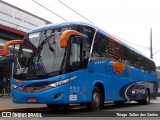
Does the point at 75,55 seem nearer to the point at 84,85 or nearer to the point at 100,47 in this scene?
the point at 84,85

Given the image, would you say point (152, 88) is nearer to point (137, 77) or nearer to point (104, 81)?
point (137, 77)

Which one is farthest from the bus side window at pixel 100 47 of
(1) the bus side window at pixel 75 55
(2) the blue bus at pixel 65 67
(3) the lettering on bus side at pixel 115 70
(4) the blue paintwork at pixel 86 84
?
(1) the bus side window at pixel 75 55

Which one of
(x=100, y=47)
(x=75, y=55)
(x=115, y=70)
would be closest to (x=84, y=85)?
(x=75, y=55)

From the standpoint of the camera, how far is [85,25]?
508 inches

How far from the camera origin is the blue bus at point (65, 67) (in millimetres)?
11156

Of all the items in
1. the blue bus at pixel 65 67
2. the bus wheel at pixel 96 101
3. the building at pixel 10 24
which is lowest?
the bus wheel at pixel 96 101

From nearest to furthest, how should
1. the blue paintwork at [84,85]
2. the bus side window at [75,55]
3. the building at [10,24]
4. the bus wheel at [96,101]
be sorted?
1. the blue paintwork at [84,85]
2. the bus side window at [75,55]
3. the bus wheel at [96,101]
4. the building at [10,24]

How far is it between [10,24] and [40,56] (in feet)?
43.1

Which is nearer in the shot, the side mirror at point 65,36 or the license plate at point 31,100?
the side mirror at point 65,36

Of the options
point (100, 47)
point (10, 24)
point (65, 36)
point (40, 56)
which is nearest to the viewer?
point (65, 36)

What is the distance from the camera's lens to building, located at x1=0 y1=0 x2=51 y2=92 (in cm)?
2314

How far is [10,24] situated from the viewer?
79.4ft

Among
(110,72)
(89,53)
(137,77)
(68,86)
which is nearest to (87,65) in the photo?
(89,53)

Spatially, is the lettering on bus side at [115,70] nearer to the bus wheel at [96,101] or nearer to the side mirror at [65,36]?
the bus wheel at [96,101]
